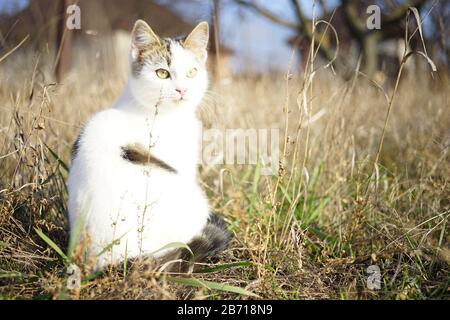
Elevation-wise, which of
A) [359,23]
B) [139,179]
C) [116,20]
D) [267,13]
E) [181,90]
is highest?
[116,20]

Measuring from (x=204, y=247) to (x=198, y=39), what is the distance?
91 cm

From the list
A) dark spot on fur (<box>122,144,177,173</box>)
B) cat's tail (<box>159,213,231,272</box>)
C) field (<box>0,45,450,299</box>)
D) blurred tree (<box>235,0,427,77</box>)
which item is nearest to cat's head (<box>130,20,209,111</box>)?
dark spot on fur (<box>122,144,177,173</box>)

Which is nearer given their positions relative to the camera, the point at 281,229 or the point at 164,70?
the point at 164,70

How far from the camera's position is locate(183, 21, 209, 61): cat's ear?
5.43ft

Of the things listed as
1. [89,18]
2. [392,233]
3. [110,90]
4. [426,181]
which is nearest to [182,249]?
[392,233]

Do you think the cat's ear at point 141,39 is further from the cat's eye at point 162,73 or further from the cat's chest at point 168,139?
the cat's chest at point 168,139

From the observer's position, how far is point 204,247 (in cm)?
133

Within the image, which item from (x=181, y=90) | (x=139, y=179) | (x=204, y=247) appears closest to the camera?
(x=139, y=179)

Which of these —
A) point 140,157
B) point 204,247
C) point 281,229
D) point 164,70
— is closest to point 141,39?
point 164,70

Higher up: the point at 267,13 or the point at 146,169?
the point at 267,13

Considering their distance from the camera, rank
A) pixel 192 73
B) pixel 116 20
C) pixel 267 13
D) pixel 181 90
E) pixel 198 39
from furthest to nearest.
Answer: pixel 116 20, pixel 267 13, pixel 198 39, pixel 192 73, pixel 181 90

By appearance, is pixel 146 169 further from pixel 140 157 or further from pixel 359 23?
pixel 359 23

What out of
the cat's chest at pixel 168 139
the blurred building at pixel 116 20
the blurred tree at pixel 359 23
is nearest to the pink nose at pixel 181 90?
the cat's chest at pixel 168 139
